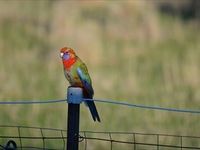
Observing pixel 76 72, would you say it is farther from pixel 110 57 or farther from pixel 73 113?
pixel 110 57

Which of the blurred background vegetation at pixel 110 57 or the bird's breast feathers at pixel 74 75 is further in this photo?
the blurred background vegetation at pixel 110 57

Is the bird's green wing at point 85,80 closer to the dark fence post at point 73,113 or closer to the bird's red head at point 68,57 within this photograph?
the bird's red head at point 68,57

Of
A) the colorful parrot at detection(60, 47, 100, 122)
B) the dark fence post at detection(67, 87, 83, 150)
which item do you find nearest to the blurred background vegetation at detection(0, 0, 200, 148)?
the colorful parrot at detection(60, 47, 100, 122)

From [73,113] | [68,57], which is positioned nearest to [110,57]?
[68,57]

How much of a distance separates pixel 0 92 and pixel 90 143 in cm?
255

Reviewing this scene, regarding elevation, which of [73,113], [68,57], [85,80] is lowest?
[73,113]

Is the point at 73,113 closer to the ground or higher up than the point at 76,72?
closer to the ground

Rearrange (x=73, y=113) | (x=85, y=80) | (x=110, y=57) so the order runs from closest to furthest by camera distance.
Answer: (x=73, y=113)
(x=85, y=80)
(x=110, y=57)

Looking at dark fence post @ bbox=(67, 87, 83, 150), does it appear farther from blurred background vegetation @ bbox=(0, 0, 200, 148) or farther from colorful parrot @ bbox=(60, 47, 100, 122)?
blurred background vegetation @ bbox=(0, 0, 200, 148)

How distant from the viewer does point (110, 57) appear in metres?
12.7

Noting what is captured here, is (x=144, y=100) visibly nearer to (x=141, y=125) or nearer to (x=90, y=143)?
(x=141, y=125)

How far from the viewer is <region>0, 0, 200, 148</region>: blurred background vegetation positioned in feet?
29.2

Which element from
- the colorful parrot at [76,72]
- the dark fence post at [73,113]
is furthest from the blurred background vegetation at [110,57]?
the dark fence post at [73,113]

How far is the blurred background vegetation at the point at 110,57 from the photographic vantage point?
8.90 m
